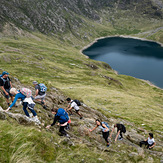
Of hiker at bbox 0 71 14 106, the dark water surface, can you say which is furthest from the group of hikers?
the dark water surface

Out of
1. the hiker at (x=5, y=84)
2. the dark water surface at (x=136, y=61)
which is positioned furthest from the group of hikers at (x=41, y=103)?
the dark water surface at (x=136, y=61)

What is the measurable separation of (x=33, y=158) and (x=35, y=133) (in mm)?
1780

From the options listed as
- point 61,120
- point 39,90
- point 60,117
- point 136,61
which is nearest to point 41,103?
point 39,90

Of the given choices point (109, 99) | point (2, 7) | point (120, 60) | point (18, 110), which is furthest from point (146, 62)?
point (2, 7)

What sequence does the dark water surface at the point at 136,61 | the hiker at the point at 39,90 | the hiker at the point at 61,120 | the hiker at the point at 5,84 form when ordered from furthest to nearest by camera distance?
the dark water surface at the point at 136,61, the hiker at the point at 39,90, the hiker at the point at 5,84, the hiker at the point at 61,120

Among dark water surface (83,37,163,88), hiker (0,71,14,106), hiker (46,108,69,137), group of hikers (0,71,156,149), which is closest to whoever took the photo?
group of hikers (0,71,156,149)

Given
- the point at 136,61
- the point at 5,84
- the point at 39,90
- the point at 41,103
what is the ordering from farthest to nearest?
the point at 136,61
the point at 41,103
the point at 39,90
the point at 5,84

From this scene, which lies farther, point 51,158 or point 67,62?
point 67,62

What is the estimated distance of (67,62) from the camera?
11212cm

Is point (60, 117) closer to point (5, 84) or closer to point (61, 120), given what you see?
point (61, 120)

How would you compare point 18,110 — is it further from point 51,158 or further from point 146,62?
point 146,62

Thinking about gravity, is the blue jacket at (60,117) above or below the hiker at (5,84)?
below

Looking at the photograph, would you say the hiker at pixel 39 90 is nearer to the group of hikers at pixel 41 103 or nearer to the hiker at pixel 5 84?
the group of hikers at pixel 41 103

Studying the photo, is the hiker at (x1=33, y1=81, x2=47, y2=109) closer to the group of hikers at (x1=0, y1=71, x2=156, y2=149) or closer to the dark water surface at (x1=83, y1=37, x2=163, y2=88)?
the group of hikers at (x1=0, y1=71, x2=156, y2=149)
